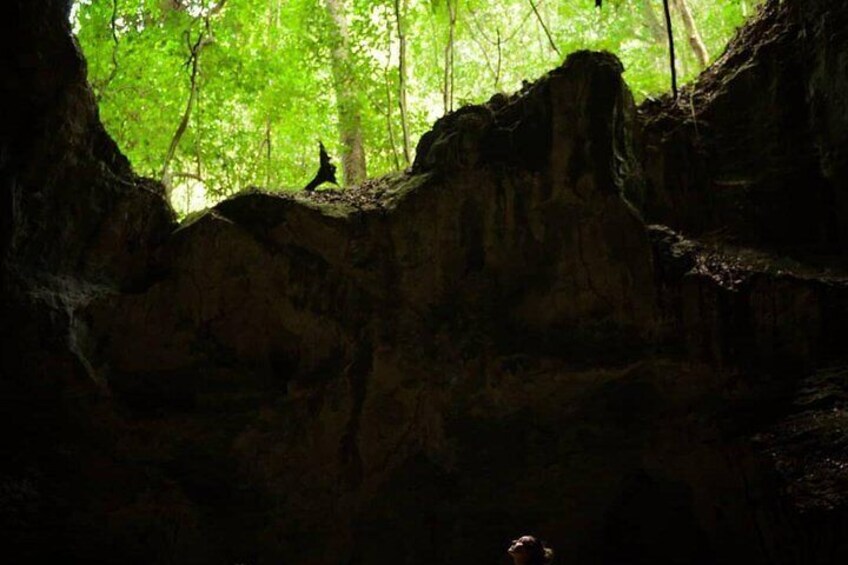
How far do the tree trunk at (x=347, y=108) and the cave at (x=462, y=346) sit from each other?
459cm

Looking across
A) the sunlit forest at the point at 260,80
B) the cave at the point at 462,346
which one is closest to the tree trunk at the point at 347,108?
the sunlit forest at the point at 260,80

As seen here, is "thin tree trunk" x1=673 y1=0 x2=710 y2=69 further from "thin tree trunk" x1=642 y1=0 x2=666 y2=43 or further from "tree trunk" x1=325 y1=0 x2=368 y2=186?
"thin tree trunk" x1=642 y1=0 x2=666 y2=43

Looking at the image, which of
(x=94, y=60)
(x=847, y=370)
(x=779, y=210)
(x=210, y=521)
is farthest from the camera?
(x=94, y=60)

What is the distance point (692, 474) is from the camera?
595cm

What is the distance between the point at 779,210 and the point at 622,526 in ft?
10.9

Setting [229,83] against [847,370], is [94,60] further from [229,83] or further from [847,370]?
[847,370]

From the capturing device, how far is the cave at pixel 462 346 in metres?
5.70

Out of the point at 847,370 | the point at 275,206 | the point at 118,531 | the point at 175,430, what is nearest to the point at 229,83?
the point at 275,206

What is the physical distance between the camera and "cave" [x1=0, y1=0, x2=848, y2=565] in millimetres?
5695

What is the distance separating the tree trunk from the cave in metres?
4.59

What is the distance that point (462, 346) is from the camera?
6.12m

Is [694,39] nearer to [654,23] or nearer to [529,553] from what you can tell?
[654,23]

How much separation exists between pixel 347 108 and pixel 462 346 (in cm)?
580

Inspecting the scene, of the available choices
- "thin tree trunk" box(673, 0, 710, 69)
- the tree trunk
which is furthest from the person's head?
"thin tree trunk" box(673, 0, 710, 69)
